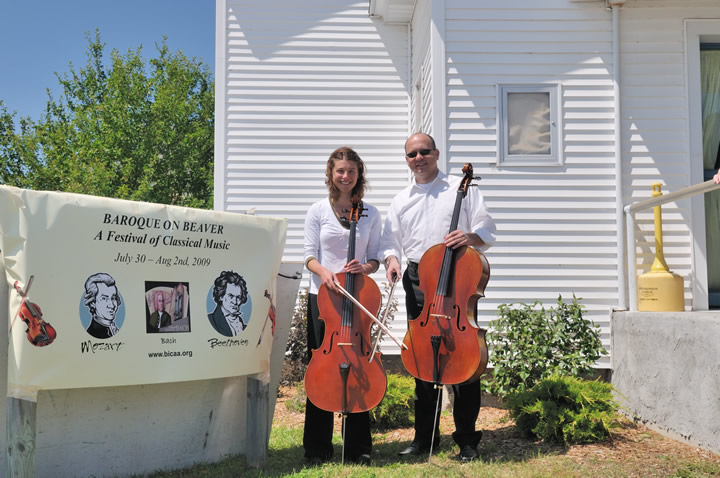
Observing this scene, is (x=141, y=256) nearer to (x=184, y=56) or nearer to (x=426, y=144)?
(x=426, y=144)

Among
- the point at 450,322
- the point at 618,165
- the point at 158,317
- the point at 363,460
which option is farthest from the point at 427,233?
the point at 618,165

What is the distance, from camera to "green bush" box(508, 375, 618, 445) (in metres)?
4.43

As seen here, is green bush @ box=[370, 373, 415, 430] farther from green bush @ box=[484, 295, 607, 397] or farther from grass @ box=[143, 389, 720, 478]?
green bush @ box=[484, 295, 607, 397]

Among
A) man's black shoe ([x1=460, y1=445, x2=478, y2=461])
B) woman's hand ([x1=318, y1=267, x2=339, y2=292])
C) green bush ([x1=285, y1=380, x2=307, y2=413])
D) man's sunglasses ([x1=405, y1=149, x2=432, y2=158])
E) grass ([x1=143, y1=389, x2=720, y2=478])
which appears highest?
man's sunglasses ([x1=405, y1=149, x2=432, y2=158])

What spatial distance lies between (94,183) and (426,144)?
23.5 metres

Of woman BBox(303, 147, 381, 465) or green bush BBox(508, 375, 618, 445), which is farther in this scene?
green bush BBox(508, 375, 618, 445)

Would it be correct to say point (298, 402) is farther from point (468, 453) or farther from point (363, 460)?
point (468, 453)

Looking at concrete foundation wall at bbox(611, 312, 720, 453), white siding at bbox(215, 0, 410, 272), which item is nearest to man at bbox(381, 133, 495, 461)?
concrete foundation wall at bbox(611, 312, 720, 453)

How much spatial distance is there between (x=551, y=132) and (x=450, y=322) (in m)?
3.31

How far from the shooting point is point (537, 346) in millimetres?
5656

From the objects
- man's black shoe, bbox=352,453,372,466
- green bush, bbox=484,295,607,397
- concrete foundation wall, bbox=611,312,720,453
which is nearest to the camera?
man's black shoe, bbox=352,453,372,466

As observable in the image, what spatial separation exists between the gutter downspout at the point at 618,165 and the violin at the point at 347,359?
3292 millimetres

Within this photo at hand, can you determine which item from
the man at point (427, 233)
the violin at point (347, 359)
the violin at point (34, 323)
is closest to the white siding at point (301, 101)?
the man at point (427, 233)

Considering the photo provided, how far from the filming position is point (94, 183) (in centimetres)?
2502
